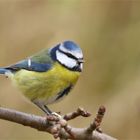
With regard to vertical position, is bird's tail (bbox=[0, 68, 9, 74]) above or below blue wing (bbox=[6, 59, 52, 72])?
below

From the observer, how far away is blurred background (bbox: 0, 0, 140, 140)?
343 cm

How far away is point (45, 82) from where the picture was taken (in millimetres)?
2152

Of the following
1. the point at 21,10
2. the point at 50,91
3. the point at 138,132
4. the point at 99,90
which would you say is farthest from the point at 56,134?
the point at 21,10

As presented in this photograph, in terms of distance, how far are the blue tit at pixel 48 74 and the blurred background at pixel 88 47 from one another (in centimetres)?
118

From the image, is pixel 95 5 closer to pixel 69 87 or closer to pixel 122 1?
pixel 122 1

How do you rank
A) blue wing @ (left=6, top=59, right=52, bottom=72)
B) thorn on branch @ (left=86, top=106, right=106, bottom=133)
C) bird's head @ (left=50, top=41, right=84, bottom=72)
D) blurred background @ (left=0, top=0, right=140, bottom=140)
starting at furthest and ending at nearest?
blurred background @ (left=0, top=0, right=140, bottom=140) < blue wing @ (left=6, top=59, right=52, bottom=72) < bird's head @ (left=50, top=41, right=84, bottom=72) < thorn on branch @ (left=86, top=106, right=106, bottom=133)

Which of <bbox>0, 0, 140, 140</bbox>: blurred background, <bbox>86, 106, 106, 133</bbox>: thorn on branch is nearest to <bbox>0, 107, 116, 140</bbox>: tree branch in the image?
<bbox>86, 106, 106, 133</bbox>: thorn on branch

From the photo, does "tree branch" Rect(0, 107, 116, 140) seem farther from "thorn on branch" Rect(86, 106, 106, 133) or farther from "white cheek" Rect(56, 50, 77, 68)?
"white cheek" Rect(56, 50, 77, 68)

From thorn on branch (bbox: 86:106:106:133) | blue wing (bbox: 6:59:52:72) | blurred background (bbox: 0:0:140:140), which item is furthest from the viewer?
blurred background (bbox: 0:0:140:140)

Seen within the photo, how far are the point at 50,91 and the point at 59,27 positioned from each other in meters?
1.55

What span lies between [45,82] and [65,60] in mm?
117

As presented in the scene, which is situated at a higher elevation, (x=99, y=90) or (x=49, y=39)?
(x=49, y=39)

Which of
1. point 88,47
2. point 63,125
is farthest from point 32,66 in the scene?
point 88,47

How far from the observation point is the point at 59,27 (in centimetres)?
364
